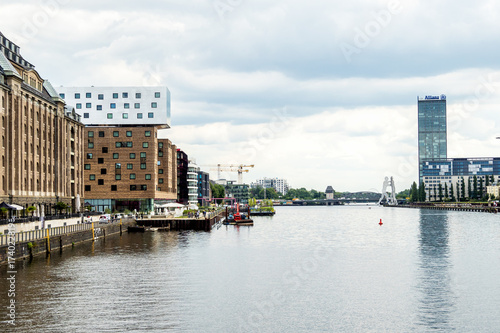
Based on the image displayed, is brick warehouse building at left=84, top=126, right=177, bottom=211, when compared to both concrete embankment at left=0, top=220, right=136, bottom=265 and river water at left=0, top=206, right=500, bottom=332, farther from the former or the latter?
river water at left=0, top=206, right=500, bottom=332

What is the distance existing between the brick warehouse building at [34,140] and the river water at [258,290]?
2081 cm

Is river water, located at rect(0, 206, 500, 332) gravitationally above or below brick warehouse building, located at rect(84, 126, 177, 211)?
below

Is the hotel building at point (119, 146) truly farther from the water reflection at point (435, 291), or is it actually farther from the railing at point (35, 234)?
the water reflection at point (435, 291)

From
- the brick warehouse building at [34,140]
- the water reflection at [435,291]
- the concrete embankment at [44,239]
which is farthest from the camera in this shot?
the brick warehouse building at [34,140]

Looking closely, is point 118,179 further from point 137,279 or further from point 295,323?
point 295,323

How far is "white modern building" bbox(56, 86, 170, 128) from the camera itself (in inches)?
6560

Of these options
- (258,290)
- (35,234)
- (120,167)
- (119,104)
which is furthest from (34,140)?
(258,290)

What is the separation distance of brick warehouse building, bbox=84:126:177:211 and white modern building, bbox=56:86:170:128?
11.5 ft

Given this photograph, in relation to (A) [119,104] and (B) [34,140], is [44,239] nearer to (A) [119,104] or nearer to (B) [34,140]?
(B) [34,140]

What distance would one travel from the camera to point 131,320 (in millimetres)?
38219

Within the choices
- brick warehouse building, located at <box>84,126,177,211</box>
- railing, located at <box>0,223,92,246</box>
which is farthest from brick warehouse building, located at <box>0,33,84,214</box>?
brick warehouse building, located at <box>84,126,177,211</box>

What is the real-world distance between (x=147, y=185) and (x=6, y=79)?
7480 cm

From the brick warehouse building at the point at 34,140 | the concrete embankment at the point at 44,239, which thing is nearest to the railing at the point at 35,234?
the concrete embankment at the point at 44,239

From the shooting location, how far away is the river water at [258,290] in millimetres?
38125
